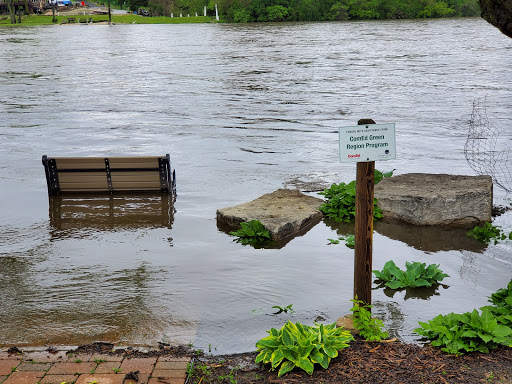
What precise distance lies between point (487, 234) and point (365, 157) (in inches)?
152

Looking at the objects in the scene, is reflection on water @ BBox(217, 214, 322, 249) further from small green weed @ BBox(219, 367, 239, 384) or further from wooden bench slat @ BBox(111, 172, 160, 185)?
small green weed @ BBox(219, 367, 239, 384)

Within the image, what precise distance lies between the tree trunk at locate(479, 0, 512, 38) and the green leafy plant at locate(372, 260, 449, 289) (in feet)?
8.06

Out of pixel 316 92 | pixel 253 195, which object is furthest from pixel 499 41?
pixel 253 195

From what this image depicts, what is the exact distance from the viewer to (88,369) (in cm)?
484

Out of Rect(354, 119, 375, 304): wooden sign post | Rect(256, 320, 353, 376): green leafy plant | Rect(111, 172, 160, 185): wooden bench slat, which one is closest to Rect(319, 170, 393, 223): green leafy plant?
Rect(111, 172, 160, 185): wooden bench slat

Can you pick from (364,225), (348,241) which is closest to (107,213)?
(348,241)

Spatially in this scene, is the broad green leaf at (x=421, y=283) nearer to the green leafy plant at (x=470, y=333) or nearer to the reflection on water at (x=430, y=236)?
the reflection on water at (x=430, y=236)

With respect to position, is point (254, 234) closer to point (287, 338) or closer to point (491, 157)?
point (287, 338)

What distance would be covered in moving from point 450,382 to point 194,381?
178cm

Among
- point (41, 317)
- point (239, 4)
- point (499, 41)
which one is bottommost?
point (41, 317)

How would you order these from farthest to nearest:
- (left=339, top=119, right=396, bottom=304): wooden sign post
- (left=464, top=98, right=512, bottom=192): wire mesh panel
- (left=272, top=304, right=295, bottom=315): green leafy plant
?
(left=464, top=98, right=512, bottom=192): wire mesh panel < (left=272, top=304, right=295, bottom=315): green leafy plant < (left=339, top=119, right=396, bottom=304): wooden sign post

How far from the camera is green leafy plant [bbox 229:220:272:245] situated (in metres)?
8.22

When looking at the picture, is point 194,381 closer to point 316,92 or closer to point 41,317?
point 41,317

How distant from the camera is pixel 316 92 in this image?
984 inches
